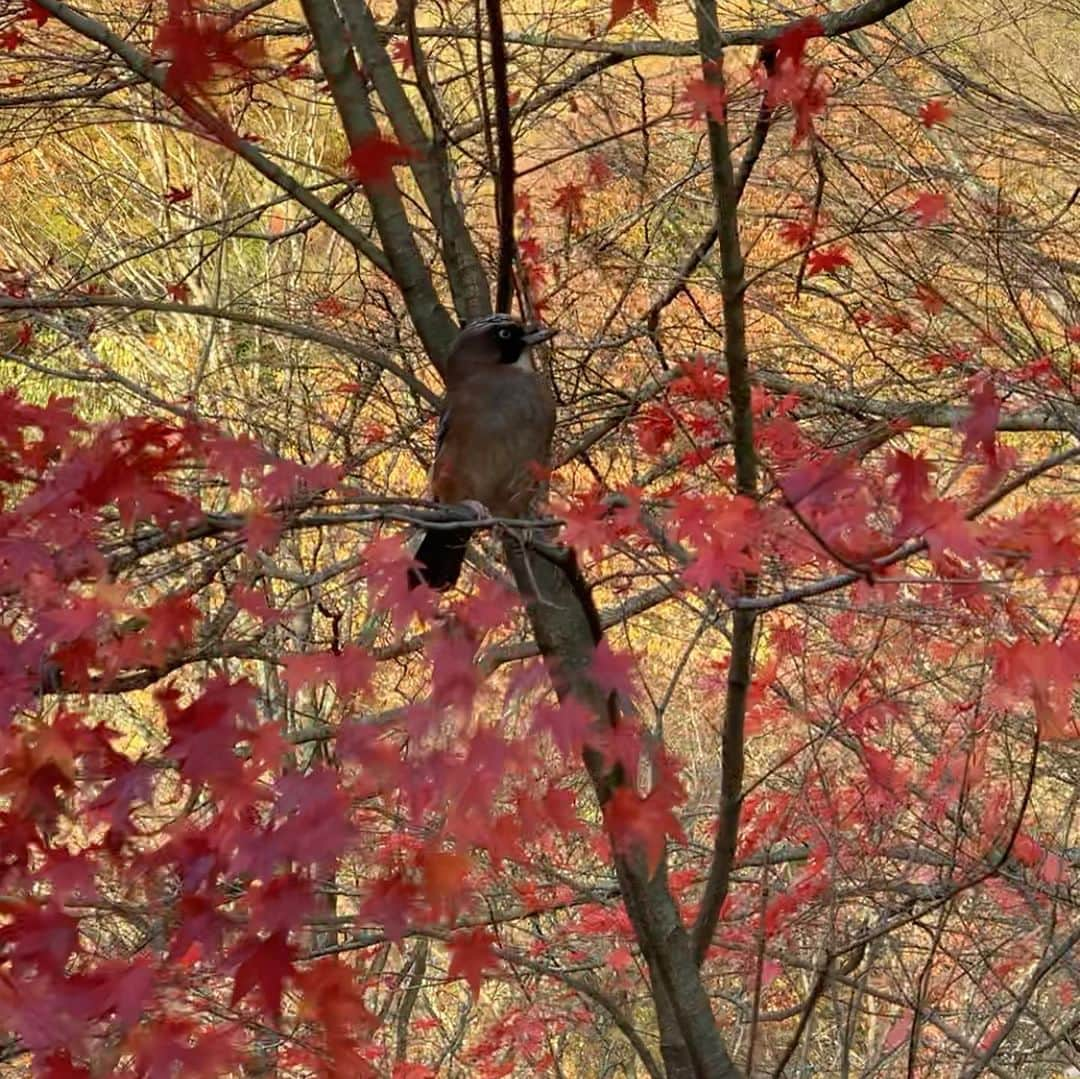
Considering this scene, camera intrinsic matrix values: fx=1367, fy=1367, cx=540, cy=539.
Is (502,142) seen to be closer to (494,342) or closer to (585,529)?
(585,529)

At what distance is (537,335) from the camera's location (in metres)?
3.72

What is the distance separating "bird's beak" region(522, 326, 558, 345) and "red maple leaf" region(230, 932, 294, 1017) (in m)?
1.97

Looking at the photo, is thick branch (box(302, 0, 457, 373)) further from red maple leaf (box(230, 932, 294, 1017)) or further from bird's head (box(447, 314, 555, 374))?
red maple leaf (box(230, 932, 294, 1017))

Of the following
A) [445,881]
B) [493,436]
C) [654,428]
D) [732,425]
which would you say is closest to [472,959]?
[445,881]

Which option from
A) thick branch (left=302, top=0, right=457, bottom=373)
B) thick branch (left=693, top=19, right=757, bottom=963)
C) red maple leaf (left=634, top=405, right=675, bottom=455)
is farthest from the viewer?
red maple leaf (left=634, top=405, right=675, bottom=455)

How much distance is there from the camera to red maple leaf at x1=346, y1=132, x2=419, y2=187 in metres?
2.84

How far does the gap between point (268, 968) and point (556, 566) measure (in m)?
1.13

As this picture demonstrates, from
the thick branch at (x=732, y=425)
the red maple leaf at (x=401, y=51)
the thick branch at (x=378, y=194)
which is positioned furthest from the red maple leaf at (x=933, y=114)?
the thick branch at (x=378, y=194)

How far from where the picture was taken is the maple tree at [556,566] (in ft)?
7.29

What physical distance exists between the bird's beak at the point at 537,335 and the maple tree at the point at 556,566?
361 millimetres

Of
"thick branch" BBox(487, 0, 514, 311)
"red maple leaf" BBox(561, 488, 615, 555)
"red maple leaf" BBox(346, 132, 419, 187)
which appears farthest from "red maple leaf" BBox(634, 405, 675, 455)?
"red maple leaf" BBox(561, 488, 615, 555)

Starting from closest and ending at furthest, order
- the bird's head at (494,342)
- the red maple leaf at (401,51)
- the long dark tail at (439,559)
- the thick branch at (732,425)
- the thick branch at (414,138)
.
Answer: the thick branch at (732,425) < the thick branch at (414,138) < the bird's head at (494,342) < the long dark tail at (439,559) < the red maple leaf at (401,51)

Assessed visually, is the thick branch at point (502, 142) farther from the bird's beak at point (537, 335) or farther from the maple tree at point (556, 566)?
the bird's beak at point (537, 335)

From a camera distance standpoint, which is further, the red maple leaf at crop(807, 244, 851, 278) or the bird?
the red maple leaf at crop(807, 244, 851, 278)
